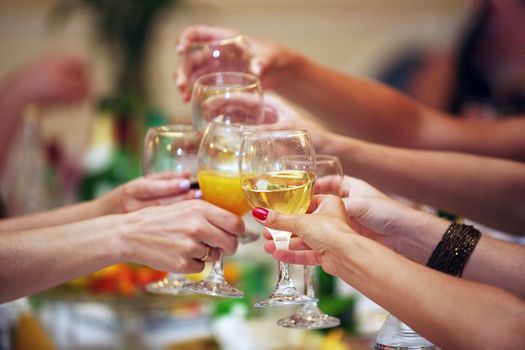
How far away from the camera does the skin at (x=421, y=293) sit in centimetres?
108

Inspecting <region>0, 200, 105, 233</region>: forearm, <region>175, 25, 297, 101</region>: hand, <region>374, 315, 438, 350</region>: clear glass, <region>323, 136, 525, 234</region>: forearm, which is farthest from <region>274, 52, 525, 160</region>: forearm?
<region>374, 315, 438, 350</region>: clear glass

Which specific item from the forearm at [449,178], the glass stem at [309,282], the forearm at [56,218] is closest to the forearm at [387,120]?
the forearm at [449,178]

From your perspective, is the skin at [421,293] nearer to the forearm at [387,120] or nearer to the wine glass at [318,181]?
the wine glass at [318,181]

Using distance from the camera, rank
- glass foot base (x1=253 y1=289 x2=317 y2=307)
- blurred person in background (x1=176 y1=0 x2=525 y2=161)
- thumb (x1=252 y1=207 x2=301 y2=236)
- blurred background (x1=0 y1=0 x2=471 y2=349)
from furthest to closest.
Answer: blurred background (x1=0 y1=0 x2=471 y2=349), blurred person in background (x1=176 y1=0 x2=525 y2=161), glass foot base (x1=253 y1=289 x2=317 y2=307), thumb (x1=252 y1=207 x2=301 y2=236)

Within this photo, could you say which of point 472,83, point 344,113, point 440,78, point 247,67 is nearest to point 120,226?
point 247,67

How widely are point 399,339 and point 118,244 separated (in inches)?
22.3

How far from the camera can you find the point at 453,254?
1.43 metres

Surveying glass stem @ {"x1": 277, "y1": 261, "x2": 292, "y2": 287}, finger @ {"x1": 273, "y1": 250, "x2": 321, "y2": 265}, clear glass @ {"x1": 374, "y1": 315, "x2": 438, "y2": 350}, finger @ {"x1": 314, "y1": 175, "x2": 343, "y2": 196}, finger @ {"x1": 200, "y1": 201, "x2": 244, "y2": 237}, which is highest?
finger @ {"x1": 314, "y1": 175, "x2": 343, "y2": 196}

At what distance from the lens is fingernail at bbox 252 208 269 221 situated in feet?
4.16

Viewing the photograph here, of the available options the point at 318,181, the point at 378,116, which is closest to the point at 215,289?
the point at 318,181

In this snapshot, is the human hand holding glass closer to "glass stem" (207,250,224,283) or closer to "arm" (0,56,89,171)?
"glass stem" (207,250,224,283)

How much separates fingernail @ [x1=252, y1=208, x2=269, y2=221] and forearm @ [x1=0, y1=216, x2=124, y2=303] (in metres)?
0.34

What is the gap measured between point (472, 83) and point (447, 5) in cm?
192

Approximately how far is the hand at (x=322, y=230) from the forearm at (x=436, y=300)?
0.02m
